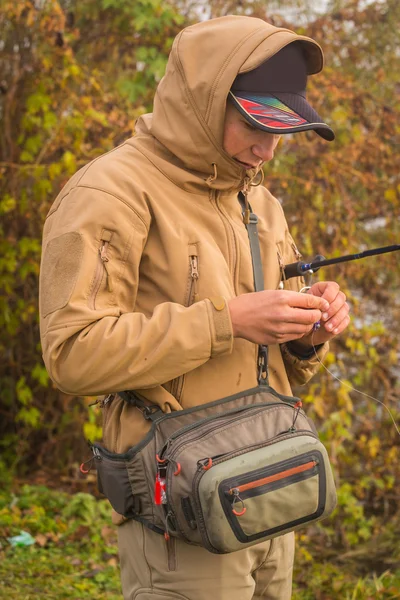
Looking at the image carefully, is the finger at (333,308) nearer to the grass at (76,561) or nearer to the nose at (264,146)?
the nose at (264,146)

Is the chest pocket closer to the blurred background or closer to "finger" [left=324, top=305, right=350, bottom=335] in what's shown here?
"finger" [left=324, top=305, right=350, bottom=335]

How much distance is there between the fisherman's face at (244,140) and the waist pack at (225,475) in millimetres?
606

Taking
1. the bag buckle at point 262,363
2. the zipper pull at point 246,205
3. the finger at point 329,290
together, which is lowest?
the bag buckle at point 262,363

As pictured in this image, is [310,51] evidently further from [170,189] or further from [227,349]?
[227,349]

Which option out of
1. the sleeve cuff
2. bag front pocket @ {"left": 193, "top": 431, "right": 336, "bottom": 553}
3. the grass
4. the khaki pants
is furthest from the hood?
the grass

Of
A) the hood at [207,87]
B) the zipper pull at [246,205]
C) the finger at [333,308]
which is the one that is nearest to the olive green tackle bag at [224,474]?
the finger at [333,308]

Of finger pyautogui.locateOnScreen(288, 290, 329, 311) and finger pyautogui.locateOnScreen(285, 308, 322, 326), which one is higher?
finger pyautogui.locateOnScreen(288, 290, 329, 311)

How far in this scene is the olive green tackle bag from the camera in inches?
68.7

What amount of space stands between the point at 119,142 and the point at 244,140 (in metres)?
2.92

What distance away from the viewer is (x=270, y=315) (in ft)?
5.90

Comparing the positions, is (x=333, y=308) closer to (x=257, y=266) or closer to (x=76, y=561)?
(x=257, y=266)

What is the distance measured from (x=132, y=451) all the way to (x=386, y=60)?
4606mm

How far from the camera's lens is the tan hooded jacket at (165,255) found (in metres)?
1.76

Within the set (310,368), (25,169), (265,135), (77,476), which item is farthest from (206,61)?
(77,476)
